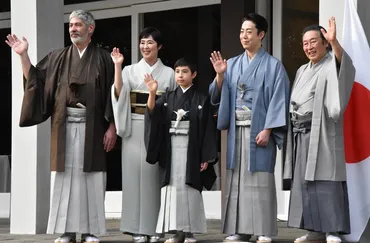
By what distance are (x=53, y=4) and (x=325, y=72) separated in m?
3.25

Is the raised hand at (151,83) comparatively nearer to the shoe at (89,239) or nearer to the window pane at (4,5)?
the shoe at (89,239)

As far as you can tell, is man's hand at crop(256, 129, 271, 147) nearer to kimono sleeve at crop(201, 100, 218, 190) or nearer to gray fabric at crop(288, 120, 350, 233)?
gray fabric at crop(288, 120, 350, 233)

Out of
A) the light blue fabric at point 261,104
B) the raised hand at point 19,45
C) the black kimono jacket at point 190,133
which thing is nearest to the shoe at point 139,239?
the black kimono jacket at point 190,133

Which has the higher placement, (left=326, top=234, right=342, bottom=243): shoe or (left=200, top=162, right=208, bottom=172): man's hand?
(left=200, top=162, right=208, bottom=172): man's hand

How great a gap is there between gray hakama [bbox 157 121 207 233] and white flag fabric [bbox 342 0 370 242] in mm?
1322

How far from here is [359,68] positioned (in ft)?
23.1

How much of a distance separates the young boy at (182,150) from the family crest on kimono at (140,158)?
198 millimetres

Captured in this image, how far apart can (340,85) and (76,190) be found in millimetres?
2509

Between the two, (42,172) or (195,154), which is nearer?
(195,154)

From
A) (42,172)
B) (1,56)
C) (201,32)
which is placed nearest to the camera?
(42,172)

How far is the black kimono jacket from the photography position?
7.40m

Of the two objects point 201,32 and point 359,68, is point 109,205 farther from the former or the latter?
point 359,68

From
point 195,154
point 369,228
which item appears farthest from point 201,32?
point 369,228

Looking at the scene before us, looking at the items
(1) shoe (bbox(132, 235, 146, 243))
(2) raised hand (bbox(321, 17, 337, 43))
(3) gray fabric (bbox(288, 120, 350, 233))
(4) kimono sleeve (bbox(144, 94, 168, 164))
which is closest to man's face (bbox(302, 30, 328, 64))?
(2) raised hand (bbox(321, 17, 337, 43))
